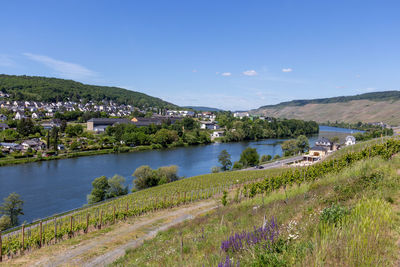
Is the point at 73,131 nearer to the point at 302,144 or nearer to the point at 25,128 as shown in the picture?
the point at 25,128

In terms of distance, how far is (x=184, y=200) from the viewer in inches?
767

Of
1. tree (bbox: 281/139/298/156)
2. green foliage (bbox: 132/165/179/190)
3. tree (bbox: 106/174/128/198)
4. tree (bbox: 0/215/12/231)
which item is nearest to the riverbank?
green foliage (bbox: 132/165/179/190)

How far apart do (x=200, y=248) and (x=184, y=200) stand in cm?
1444

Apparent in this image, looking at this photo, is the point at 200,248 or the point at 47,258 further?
the point at 47,258

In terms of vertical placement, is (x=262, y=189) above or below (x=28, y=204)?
above

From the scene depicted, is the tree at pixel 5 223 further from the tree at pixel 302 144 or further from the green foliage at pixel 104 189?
the tree at pixel 302 144

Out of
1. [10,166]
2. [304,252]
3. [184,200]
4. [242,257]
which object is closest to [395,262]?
[304,252]

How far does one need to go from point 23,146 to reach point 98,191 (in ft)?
118

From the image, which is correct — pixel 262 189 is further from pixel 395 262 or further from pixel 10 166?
pixel 10 166

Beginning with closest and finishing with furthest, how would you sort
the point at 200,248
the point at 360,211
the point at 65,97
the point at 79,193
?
the point at 360,211, the point at 200,248, the point at 79,193, the point at 65,97

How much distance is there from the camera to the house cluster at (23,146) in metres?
48.4

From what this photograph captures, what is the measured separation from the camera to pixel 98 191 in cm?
2677

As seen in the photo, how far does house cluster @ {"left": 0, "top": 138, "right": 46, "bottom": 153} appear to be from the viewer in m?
48.4

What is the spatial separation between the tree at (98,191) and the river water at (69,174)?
1.77 meters
